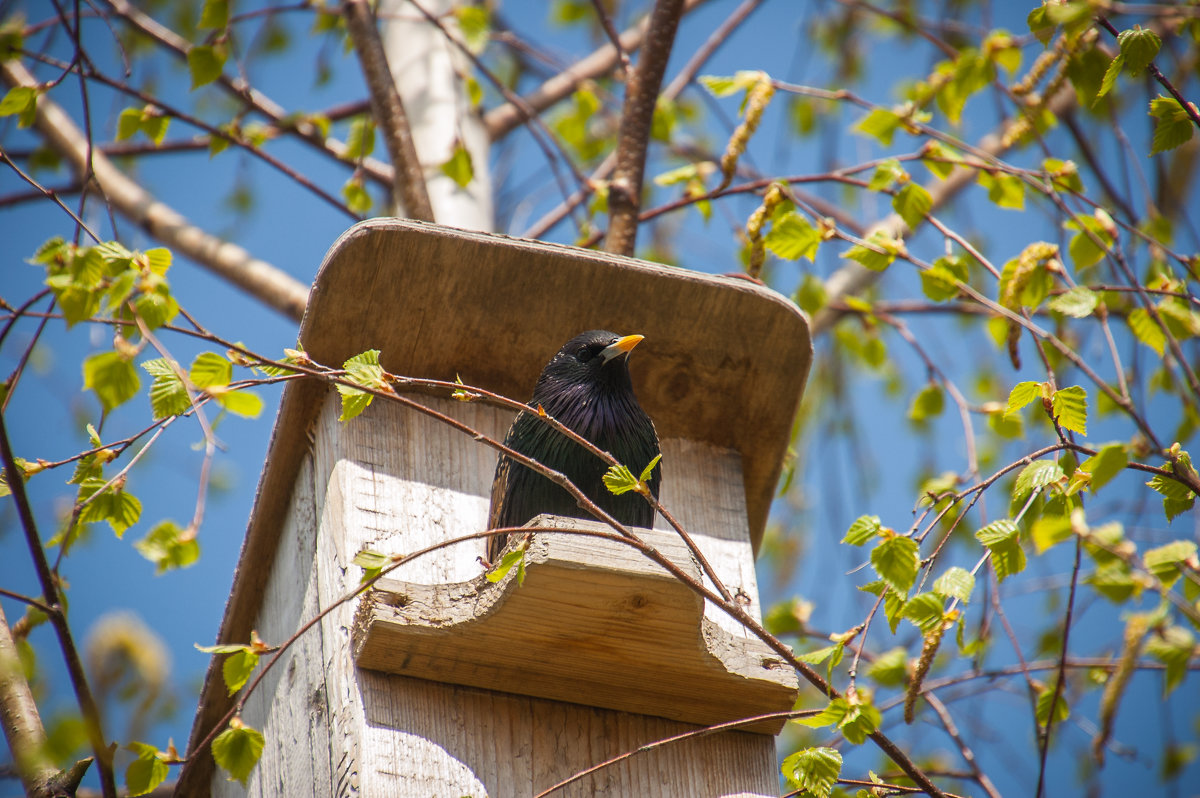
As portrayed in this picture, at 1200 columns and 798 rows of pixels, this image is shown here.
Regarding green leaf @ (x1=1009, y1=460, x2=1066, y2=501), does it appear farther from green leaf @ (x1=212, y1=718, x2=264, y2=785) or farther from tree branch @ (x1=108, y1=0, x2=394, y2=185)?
tree branch @ (x1=108, y1=0, x2=394, y2=185)

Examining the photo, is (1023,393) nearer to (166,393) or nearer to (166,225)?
(166,393)

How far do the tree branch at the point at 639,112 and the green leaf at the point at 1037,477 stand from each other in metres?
1.12

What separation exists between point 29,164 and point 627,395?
248 cm

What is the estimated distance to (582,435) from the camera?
1.97 meters

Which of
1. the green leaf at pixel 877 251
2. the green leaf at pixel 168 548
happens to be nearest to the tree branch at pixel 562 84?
the green leaf at pixel 877 251

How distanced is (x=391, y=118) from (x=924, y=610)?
1714mm

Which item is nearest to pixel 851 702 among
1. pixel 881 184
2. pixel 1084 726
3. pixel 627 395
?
pixel 627 395

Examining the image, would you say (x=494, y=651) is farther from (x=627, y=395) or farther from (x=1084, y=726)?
(x=1084, y=726)

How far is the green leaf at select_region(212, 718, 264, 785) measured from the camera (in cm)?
155

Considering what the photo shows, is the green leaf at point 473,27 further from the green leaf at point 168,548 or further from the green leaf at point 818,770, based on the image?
the green leaf at point 818,770

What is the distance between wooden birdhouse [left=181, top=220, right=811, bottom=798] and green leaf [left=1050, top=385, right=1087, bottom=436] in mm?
559

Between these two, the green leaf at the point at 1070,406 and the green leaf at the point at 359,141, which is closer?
the green leaf at the point at 1070,406

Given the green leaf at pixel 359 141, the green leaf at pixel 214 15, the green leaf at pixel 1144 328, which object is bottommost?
the green leaf at pixel 1144 328

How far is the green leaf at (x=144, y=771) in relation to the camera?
60.6 inches
